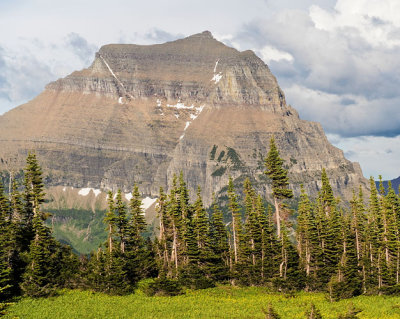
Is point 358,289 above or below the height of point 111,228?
below

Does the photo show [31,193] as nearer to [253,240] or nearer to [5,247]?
[5,247]

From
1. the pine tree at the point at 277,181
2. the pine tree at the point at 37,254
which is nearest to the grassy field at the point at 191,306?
the pine tree at the point at 37,254

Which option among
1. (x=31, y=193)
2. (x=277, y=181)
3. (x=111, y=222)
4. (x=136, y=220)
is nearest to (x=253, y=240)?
(x=277, y=181)

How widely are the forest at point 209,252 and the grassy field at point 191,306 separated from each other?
233 centimetres

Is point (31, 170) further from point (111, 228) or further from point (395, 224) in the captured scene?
point (395, 224)

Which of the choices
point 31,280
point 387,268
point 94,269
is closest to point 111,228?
point 94,269

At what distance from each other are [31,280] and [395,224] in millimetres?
56336

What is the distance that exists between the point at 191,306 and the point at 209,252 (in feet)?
64.5

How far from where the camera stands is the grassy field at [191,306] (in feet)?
222

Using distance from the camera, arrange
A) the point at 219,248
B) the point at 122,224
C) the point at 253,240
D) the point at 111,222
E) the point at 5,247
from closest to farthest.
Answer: the point at 5,247 < the point at 111,222 < the point at 122,224 < the point at 253,240 < the point at 219,248

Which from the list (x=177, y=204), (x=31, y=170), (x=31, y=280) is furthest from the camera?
(x=177, y=204)

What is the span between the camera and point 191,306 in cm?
7212

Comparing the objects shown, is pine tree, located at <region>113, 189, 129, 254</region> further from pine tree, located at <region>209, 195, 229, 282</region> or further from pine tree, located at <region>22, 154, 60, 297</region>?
pine tree, located at <region>209, 195, 229, 282</region>

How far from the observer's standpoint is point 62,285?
266 ft
